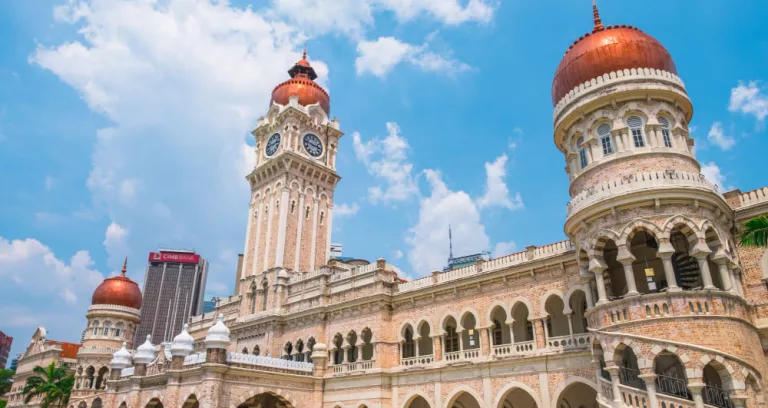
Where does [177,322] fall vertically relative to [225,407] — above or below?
above

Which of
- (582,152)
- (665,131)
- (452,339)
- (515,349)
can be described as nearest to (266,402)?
(452,339)

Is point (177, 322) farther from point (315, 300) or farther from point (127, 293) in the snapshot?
point (315, 300)

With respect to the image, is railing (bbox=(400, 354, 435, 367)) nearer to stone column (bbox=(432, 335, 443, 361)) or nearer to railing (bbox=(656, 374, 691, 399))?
stone column (bbox=(432, 335, 443, 361))

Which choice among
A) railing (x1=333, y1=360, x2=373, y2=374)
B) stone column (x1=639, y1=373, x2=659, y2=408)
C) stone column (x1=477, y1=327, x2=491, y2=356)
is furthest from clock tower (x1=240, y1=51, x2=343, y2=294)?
stone column (x1=639, y1=373, x2=659, y2=408)

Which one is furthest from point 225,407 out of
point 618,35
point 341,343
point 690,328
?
point 618,35

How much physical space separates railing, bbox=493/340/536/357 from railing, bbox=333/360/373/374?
7.40m

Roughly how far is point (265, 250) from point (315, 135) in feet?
31.9

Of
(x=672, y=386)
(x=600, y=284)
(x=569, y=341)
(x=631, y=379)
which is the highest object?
Answer: (x=600, y=284)

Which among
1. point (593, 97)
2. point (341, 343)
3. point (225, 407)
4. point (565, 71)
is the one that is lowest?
point (225, 407)

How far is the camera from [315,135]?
4131cm

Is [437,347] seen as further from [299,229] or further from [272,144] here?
[272,144]

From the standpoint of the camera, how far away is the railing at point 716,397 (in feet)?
50.7

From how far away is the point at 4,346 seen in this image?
128m

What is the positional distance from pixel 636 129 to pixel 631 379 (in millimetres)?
8546
